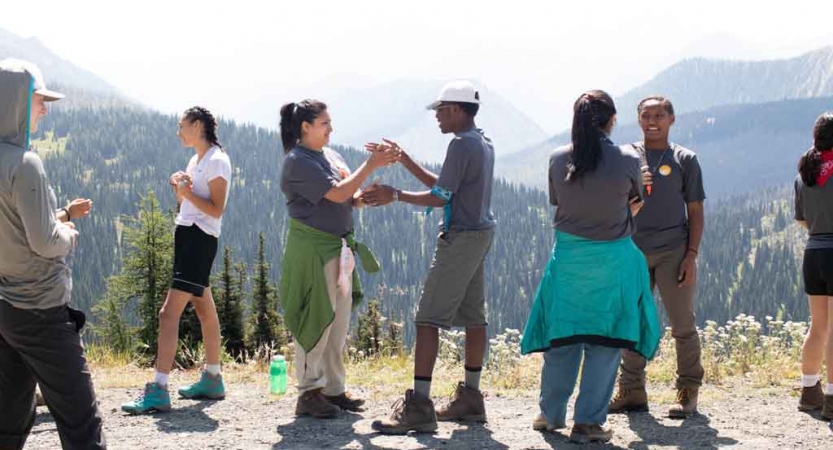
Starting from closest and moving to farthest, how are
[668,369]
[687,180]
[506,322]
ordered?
[687,180]
[668,369]
[506,322]

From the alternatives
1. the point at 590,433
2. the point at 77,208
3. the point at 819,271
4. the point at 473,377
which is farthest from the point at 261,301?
the point at 77,208

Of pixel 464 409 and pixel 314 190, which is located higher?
pixel 314 190

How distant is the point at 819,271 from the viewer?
6.81 meters

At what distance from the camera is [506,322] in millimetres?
150250

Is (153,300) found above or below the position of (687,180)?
below

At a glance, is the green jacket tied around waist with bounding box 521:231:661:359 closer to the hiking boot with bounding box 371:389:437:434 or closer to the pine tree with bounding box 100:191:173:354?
the hiking boot with bounding box 371:389:437:434

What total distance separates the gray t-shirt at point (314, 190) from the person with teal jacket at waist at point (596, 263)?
171 cm

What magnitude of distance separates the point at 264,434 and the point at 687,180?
386 cm

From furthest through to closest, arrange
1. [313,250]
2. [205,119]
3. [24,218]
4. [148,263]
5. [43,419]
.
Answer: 1. [148,263]
2. [205,119]
3. [43,419]
4. [313,250]
5. [24,218]

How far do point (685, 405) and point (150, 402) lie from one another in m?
4.31

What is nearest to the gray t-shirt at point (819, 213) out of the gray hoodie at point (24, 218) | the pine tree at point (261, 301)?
the gray hoodie at point (24, 218)

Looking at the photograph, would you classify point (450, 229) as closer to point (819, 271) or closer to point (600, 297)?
point (600, 297)

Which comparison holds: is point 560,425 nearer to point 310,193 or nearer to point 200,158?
point 310,193

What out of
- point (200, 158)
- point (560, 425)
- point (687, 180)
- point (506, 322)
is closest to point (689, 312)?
point (687, 180)
